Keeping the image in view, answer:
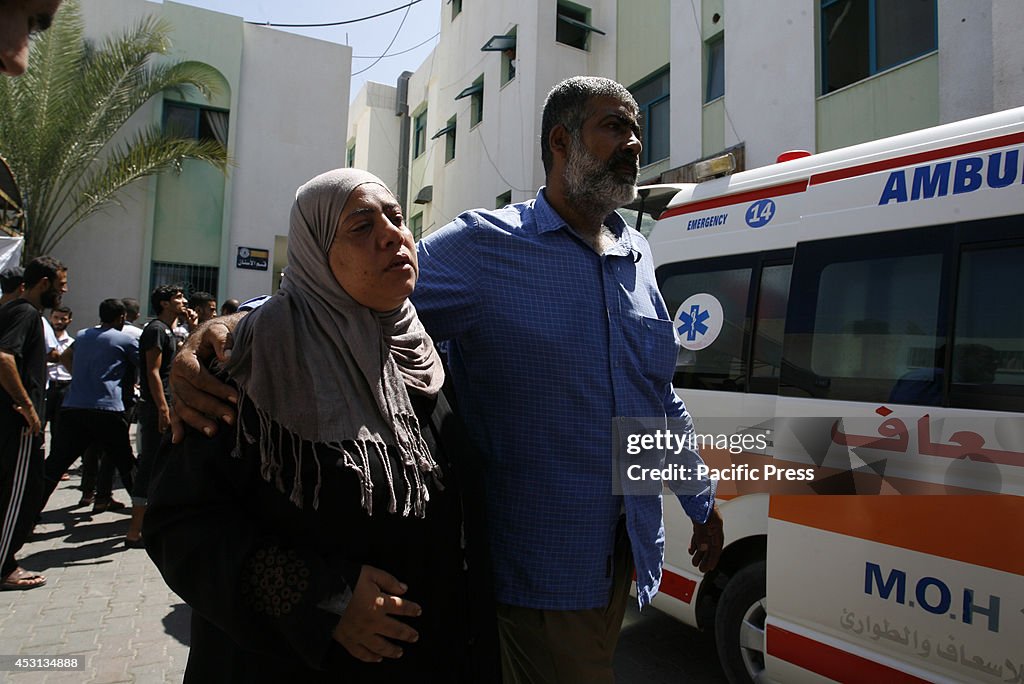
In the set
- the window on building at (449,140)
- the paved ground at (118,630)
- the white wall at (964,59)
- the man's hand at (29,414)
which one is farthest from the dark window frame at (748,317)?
the window on building at (449,140)

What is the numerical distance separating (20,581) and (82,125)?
10399mm

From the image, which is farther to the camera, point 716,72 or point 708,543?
point 716,72

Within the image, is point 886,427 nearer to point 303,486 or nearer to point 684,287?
point 684,287

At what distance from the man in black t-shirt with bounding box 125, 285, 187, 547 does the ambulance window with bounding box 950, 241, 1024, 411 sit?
4948 mm

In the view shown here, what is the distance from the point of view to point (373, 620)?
1190mm

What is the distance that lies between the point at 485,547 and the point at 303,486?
48 centimetres

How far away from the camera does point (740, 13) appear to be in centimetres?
945

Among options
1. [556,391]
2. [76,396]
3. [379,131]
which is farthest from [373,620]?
[379,131]

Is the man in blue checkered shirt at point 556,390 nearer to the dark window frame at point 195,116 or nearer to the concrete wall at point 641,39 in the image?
the concrete wall at point 641,39

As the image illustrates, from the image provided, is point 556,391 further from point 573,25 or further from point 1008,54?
point 573,25

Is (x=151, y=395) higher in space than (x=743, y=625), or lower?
higher

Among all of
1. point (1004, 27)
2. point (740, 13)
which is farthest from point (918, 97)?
point (740, 13)

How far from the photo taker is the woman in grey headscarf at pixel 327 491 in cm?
116

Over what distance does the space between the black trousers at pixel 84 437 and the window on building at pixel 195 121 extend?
1013cm
